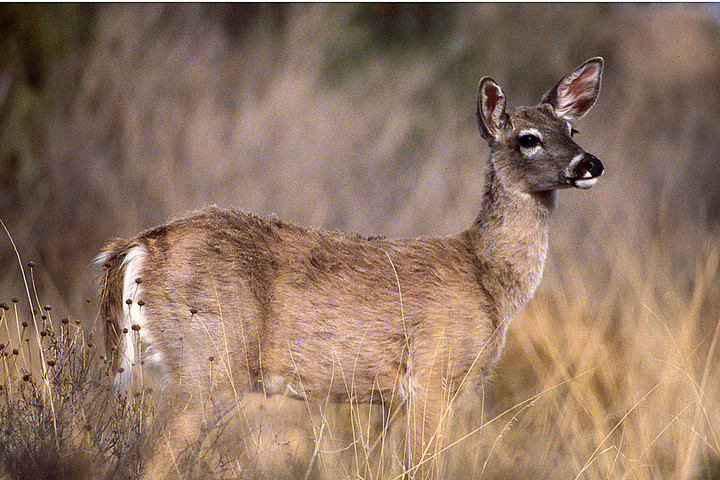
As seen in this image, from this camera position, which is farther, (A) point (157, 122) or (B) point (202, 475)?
(A) point (157, 122)

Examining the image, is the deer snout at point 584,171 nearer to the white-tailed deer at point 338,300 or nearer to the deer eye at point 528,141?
the white-tailed deer at point 338,300

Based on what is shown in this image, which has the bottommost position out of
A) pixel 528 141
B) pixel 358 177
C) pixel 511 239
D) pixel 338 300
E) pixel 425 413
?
pixel 425 413

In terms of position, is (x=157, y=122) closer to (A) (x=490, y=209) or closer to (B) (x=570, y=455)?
(A) (x=490, y=209)

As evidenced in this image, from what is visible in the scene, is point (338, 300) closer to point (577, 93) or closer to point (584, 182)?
point (584, 182)

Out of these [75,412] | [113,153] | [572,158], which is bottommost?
[75,412]

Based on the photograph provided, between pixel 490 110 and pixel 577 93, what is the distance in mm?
644

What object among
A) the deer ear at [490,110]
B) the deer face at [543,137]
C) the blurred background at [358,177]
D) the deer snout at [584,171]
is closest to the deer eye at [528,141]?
the deer face at [543,137]

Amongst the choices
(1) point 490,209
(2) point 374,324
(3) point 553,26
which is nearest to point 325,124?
(1) point 490,209

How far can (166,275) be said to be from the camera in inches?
132

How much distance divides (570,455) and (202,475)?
2130mm

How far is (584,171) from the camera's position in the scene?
3.77 m

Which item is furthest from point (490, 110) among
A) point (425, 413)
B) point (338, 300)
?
point (425, 413)

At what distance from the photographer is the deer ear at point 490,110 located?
13.4ft

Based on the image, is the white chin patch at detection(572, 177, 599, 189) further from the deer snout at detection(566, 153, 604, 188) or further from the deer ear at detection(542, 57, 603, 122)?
the deer ear at detection(542, 57, 603, 122)
